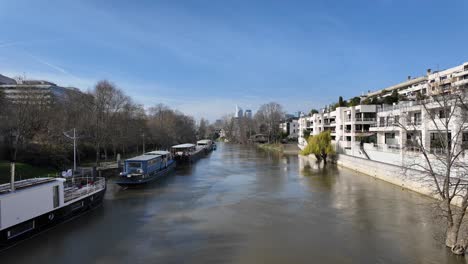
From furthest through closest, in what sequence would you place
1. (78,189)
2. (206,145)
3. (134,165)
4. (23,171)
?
(206,145)
(134,165)
(23,171)
(78,189)

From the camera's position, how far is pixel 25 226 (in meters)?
13.6

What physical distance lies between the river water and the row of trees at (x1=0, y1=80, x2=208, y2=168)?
34.6 ft

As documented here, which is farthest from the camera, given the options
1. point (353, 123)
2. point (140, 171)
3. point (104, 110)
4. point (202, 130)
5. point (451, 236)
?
point (202, 130)

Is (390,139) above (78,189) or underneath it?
above

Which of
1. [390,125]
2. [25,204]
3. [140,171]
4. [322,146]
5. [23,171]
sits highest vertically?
[390,125]

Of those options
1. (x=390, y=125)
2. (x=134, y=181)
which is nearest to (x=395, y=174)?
(x=390, y=125)

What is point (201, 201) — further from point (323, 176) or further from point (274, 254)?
point (323, 176)

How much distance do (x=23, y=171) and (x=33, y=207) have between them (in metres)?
13.8

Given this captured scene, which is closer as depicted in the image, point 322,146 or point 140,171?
point 140,171

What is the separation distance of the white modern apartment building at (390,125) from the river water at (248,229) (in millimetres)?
6189

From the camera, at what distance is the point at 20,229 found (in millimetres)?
13305

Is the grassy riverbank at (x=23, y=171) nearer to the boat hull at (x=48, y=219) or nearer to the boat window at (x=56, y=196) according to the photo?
the boat hull at (x=48, y=219)

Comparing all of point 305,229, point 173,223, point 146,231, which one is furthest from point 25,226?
point 305,229

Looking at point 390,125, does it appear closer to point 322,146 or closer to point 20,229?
point 322,146
